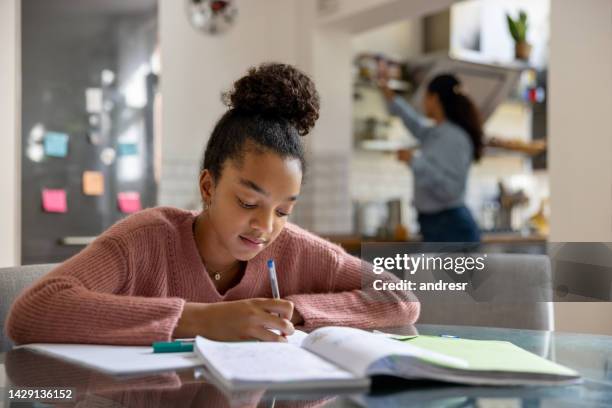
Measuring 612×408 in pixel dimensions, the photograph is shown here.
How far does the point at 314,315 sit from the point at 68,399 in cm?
67

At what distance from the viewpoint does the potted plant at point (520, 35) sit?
515 cm

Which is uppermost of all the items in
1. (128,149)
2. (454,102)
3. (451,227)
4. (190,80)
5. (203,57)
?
(203,57)

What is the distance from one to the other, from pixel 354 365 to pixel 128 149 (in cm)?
298

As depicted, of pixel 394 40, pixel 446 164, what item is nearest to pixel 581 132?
pixel 446 164

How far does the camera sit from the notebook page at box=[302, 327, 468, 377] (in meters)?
0.84

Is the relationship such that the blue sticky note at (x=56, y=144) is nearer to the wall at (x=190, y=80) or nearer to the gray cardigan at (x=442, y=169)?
the wall at (x=190, y=80)

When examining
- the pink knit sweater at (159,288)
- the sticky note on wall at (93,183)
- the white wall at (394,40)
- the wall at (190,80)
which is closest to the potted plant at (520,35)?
the white wall at (394,40)

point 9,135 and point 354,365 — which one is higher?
point 9,135

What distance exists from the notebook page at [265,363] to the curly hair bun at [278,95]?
61 centimetres

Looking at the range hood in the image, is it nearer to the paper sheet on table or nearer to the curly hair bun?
the curly hair bun

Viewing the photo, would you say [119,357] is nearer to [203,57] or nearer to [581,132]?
[581,132]

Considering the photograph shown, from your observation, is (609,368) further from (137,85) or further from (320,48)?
(320,48)

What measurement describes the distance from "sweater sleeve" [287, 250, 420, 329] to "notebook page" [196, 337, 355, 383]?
15.7 inches

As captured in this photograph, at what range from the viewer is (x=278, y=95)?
4.88 feet
